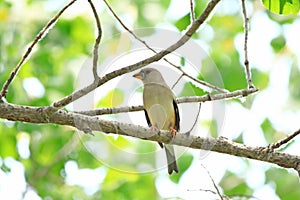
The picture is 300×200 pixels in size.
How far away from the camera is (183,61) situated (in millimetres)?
4336

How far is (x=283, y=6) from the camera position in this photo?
308 cm

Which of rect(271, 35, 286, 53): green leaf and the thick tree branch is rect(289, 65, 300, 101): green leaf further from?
the thick tree branch

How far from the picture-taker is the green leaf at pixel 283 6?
3.07 meters

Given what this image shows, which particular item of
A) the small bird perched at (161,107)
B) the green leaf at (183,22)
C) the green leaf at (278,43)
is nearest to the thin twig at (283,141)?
the green leaf at (183,22)

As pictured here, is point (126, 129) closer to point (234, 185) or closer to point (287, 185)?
point (287, 185)

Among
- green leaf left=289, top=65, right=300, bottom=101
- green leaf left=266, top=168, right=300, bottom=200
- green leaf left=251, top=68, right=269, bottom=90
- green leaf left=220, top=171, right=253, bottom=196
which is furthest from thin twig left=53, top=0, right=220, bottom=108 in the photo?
green leaf left=289, top=65, right=300, bottom=101

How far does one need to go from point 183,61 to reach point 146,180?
325cm

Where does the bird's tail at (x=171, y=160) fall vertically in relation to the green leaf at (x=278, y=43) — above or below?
below

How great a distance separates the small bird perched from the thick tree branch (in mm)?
1678

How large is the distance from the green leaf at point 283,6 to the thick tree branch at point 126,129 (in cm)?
84

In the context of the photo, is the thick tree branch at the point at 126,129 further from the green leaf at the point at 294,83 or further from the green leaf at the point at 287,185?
the green leaf at the point at 294,83

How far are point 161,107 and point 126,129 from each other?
2.12 metres

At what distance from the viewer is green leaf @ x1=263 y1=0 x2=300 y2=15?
3068mm

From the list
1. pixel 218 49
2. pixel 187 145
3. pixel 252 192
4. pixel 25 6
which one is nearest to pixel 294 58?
pixel 218 49
